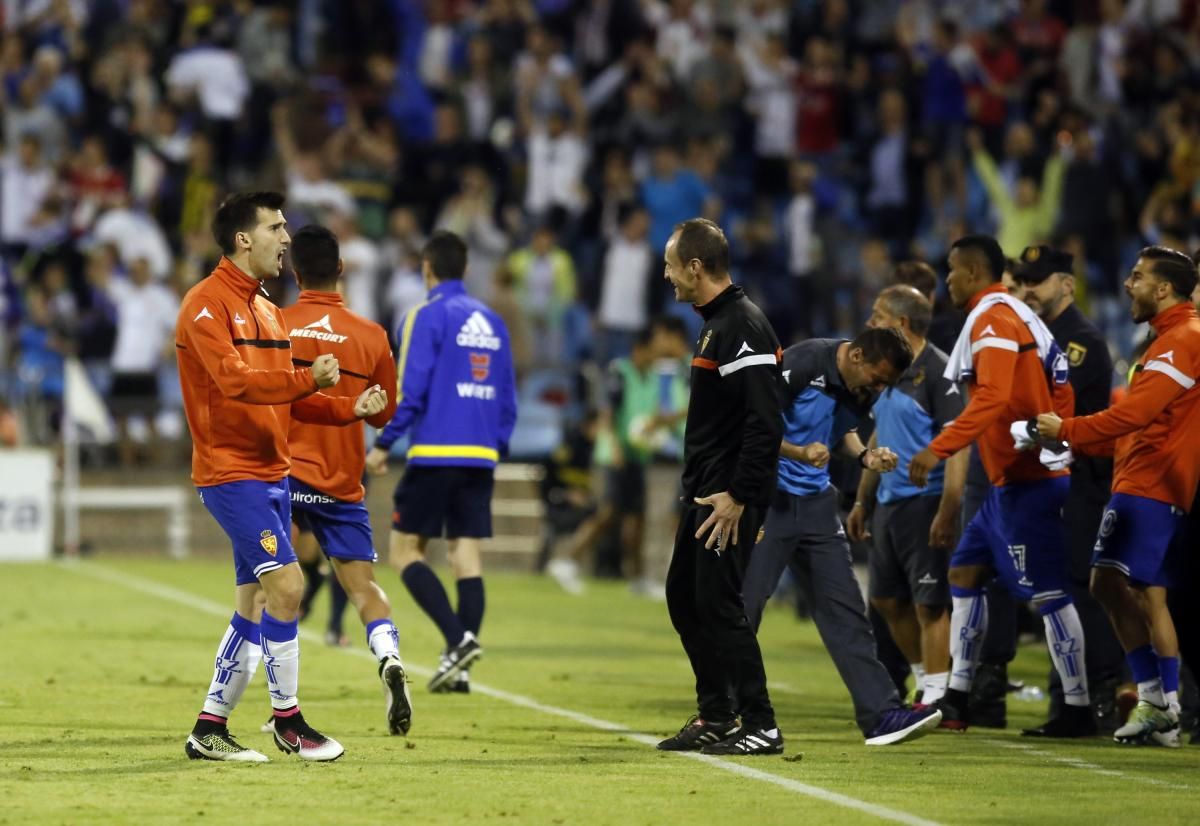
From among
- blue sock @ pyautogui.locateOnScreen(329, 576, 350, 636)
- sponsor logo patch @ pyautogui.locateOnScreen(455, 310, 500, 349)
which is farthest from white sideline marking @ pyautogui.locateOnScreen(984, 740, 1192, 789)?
blue sock @ pyautogui.locateOnScreen(329, 576, 350, 636)

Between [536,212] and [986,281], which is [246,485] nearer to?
[986,281]

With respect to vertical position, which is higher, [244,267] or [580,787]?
[244,267]

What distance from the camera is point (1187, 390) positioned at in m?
10.1

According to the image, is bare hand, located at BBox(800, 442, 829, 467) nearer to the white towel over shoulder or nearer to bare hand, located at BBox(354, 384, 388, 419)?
the white towel over shoulder

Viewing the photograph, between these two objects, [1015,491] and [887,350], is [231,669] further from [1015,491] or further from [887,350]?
[1015,491]

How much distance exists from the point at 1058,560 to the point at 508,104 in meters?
16.3

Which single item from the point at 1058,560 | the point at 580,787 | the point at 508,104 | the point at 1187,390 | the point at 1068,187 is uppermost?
the point at 508,104

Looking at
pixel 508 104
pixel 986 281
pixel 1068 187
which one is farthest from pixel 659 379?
pixel 986 281

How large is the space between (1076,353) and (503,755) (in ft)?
13.3

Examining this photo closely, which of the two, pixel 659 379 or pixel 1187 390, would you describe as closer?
pixel 1187 390

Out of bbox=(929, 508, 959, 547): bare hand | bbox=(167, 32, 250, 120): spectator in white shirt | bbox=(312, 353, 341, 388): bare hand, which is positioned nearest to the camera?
bbox=(312, 353, 341, 388): bare hand

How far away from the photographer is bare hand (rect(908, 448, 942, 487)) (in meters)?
10.0

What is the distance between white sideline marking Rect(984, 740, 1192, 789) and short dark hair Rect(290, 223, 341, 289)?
4088 mm

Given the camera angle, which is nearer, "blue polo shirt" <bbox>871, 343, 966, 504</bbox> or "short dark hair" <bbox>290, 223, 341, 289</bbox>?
"short dark hair" <bbox>290, 223, 341, 289</bbox>
